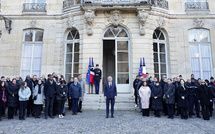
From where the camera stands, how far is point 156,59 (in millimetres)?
10680

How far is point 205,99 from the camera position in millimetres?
6352

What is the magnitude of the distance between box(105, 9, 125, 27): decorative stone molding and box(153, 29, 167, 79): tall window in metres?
2.61

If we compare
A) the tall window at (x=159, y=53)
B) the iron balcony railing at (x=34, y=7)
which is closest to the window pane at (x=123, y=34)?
the tall window at (x=159, y=53)

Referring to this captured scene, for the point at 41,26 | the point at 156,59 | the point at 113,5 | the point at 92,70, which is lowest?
the point at 92,70

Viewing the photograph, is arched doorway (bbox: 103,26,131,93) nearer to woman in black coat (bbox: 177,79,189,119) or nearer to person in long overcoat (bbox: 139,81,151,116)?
person in long overcoat (bbox: 139,81,151,116)

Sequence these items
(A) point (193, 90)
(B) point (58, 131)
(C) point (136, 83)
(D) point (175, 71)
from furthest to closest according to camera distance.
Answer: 1. (D) point (175, 71)
2. (C) point (136, 83)
3. (A) point (193, 90)
4. (B) point (58, 131)

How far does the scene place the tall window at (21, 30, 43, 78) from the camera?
11094 millimetres

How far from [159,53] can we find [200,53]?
2908 millimetres

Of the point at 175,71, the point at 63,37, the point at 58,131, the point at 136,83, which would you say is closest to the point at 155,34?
the point at 175,71

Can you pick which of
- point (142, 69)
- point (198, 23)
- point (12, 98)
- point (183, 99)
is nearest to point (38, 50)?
point (12, 98)

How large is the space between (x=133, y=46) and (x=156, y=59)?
2.05 metres

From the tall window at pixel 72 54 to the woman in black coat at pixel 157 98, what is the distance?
17.7 feet

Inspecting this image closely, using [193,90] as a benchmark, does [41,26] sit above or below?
above

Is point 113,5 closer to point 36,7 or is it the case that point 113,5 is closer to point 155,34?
point 155,34
